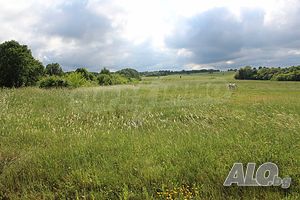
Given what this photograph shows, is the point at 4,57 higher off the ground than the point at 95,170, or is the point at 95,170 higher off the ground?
the point at 4,57

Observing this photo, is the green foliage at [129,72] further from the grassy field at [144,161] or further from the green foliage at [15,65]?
the grassy field at [144,161]

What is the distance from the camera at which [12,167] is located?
19.3 feet

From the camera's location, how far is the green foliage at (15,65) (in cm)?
5219

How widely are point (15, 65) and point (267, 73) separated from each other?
250 feet

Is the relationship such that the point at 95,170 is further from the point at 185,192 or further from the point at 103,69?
the point at 103,69

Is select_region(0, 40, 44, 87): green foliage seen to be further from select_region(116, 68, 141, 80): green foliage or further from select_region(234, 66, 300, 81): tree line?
select_region(116, 68, 141, 80): green foliage

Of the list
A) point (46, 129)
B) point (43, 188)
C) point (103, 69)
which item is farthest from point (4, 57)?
point (103, 69)

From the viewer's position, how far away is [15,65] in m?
52.8

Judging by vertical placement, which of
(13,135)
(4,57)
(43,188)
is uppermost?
(4,57)

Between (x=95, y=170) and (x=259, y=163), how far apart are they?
9.43 feet

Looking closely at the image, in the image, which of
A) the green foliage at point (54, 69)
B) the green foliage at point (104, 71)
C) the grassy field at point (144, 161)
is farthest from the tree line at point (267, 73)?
the grassy field at point (144, 161)

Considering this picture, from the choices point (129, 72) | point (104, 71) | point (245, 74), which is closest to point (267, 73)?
point (245, 74)

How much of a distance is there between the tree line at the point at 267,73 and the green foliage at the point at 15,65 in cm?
6613

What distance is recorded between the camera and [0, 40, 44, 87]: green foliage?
171 ft
